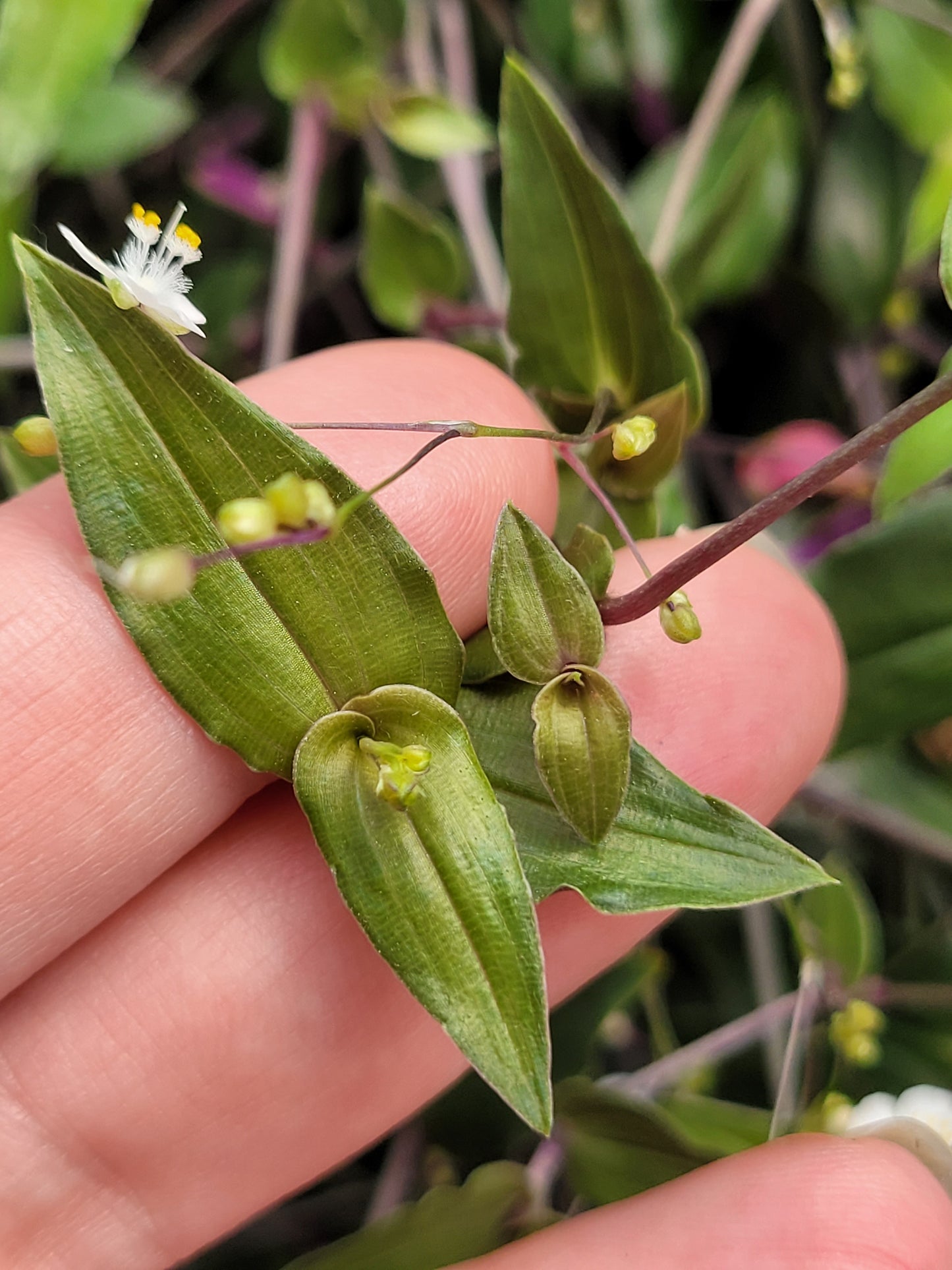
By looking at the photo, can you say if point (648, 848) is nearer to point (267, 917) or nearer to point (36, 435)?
point (267, 917)

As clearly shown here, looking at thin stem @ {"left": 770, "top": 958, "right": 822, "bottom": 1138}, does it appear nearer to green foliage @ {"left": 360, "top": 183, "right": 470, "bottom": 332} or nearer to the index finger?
the index finger

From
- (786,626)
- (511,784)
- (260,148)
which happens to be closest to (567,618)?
(511,784)

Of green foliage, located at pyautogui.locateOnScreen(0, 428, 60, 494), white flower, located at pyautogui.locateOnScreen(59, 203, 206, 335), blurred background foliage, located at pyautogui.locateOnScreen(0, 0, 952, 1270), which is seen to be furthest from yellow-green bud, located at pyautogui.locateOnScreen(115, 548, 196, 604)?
green foliage, located at pyautogui.locateOnScreen(0, 428, 60, 494)

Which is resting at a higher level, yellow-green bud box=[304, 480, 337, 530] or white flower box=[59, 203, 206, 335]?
white flower box=[59, 203, 206, 335]

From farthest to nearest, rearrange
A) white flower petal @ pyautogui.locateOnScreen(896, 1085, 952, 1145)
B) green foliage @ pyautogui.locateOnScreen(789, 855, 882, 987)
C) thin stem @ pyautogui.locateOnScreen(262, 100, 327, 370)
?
thin stem @ pyautogui.locateOnScreen(262, 100, 327, 370) < green foliage @ pyautogui.locateOnScreen(789, 855, 882, 987) < white flower petal @ pyautogui.locateOnScreen(896, 1085, 952, 1145)

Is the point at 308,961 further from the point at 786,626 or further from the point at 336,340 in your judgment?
the point at 336,340

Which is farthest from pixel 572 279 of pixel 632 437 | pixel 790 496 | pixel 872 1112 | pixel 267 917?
pixel 872 1112

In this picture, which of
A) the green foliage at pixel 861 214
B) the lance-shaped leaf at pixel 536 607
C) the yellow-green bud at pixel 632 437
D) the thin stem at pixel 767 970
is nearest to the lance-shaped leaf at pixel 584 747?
the lance-shaped leaf at pixel 536 607

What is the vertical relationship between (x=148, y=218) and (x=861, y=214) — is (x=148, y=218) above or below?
above
